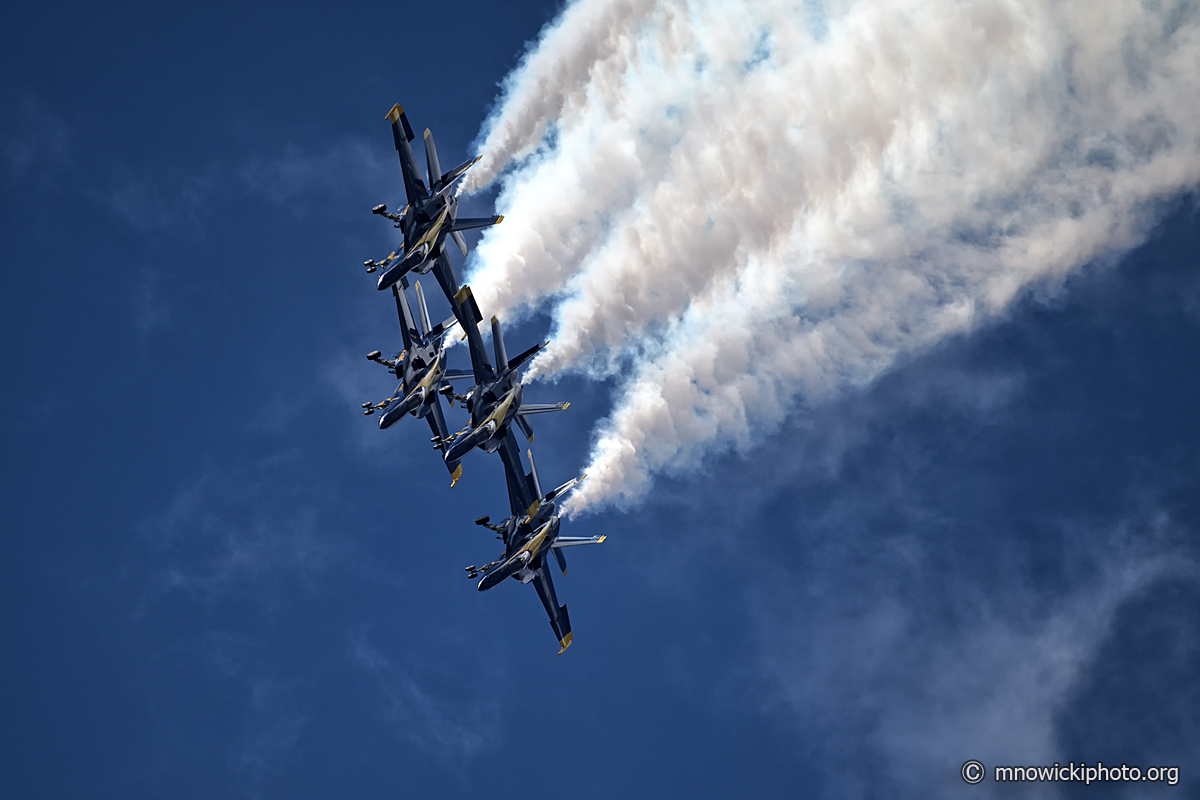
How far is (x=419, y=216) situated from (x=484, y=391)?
34.6ft

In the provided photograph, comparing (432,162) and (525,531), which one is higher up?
(432,162)

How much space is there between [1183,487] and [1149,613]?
10157 millimetres

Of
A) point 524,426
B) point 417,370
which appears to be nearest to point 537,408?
point 524,426

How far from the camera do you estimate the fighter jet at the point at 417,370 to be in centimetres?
5538

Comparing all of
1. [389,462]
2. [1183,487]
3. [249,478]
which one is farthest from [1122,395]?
[249,478]

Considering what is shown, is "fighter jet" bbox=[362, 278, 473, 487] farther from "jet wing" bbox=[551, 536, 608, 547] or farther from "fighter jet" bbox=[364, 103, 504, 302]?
"jet wing" bbox=[551, 536, 608, 547]

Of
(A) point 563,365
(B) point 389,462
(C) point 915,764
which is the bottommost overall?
(C) point 915,764

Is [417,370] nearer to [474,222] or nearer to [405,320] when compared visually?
[405,320]

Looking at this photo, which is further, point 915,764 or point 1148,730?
point 915,764

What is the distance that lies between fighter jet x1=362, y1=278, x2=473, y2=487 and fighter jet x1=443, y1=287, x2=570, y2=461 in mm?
3840

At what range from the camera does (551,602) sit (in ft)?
189

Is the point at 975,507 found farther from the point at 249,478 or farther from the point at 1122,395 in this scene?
the point at 249,478

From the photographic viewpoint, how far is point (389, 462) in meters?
93.9

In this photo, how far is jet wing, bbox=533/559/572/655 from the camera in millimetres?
55781
